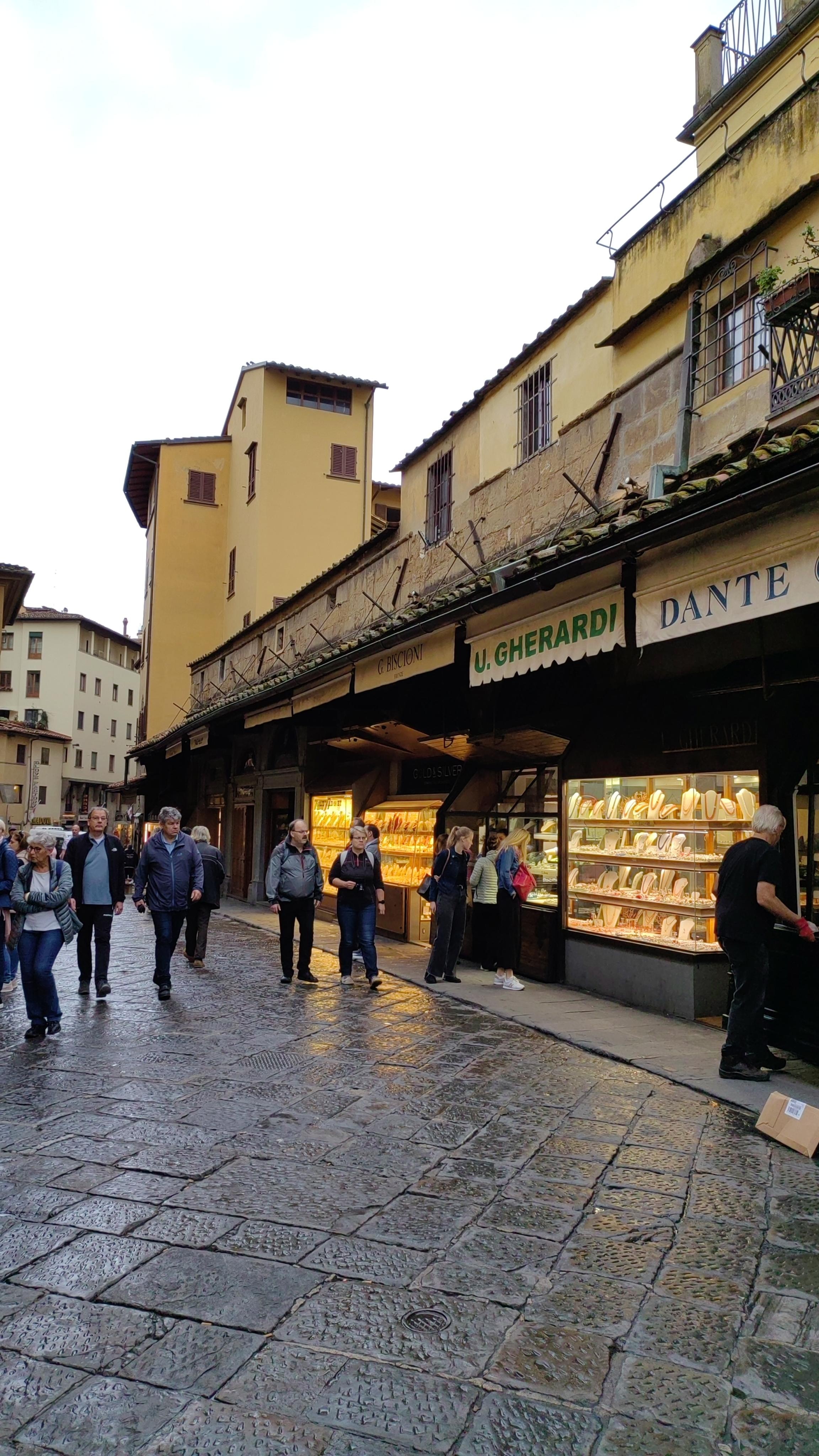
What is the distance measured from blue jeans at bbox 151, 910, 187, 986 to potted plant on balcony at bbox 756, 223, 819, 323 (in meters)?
7.06

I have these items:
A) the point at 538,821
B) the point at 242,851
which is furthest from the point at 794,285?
the point at 242,851

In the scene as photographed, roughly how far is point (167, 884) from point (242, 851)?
517 inches

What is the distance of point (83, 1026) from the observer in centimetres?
739

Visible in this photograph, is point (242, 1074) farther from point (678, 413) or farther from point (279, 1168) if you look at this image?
point (678, 413)

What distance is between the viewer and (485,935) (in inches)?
435

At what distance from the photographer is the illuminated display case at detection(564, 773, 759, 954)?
8.03 m

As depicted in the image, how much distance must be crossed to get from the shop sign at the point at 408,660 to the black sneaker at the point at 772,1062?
407cm

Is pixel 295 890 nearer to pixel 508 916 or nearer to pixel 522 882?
pixel 508 916

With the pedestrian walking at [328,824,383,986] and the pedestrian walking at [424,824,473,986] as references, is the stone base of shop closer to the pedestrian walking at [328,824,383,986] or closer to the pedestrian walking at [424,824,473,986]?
the pedestrian walking at [424,824,473,986]

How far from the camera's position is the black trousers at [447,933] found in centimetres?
971

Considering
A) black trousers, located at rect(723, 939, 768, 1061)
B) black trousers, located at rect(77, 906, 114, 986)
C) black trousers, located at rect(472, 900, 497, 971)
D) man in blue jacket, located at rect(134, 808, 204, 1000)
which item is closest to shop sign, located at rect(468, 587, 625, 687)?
black trousers, located at rect(723, 939, 768, 1061)

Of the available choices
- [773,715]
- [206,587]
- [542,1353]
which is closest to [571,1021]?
Answer: [773,715]

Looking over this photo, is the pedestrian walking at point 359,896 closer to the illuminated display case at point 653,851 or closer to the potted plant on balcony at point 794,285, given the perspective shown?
the illuminated display case at point 653,851

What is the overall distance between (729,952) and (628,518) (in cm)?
299
